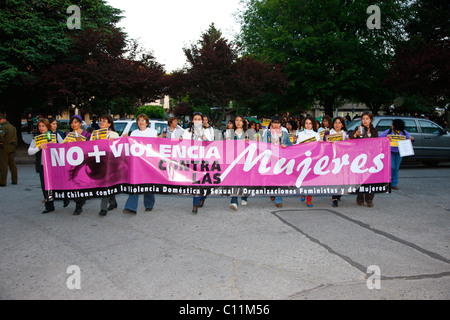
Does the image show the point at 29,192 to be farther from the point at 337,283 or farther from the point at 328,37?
the point at 328,37

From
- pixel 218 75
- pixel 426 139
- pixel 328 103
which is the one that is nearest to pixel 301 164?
pixel 426 139

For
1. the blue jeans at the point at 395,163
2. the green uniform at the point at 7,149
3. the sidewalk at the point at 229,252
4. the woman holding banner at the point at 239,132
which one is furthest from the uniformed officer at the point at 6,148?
the blue jeans at the point at 395,163

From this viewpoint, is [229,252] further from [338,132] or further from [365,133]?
[365,133]

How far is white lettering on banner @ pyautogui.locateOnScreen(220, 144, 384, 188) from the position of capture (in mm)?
7551

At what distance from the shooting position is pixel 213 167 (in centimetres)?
747

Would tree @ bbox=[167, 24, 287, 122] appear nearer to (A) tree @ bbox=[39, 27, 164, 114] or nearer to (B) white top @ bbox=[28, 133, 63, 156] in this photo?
(A) tree @ bbox=[39, 27, 164, 114]

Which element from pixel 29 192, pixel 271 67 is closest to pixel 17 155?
pixel 29 192

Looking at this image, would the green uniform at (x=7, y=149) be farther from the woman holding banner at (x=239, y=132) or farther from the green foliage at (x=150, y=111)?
the green foliage at (x=150, y=111)

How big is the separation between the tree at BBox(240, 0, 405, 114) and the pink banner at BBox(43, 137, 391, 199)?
1738 centimetres

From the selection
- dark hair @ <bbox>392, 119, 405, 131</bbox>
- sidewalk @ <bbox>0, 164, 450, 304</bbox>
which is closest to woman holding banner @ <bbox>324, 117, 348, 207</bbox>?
sidewalk @ <bbox>0, 164, 450, 304</bbox>

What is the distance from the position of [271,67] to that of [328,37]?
13.7 ft

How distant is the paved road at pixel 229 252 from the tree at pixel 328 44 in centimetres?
1792

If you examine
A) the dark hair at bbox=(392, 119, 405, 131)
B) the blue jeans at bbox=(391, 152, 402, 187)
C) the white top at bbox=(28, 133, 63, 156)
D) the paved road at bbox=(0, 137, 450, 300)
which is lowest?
the paved road at bbox=(0, 137, 450, 300)

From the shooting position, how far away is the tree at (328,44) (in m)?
24.2
